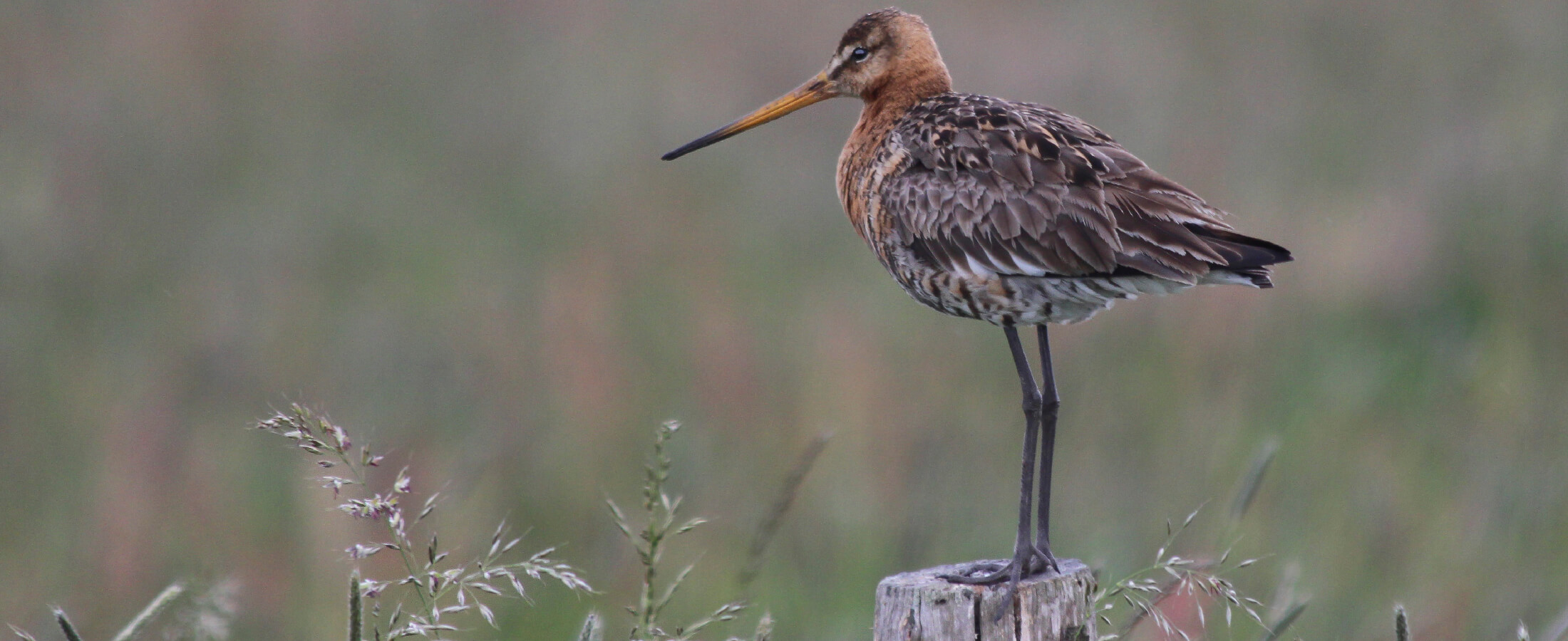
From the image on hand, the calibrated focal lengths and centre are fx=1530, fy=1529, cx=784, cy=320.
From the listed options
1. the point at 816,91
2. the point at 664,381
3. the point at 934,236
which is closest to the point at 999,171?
the point at 934,236

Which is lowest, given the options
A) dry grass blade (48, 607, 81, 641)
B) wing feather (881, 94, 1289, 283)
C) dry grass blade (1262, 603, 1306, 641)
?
dry grass blade (1262, 603, 1306, 641)

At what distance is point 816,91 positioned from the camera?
5590 millimetres

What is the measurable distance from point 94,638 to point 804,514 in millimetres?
2864

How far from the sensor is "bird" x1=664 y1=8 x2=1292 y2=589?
4.11 m

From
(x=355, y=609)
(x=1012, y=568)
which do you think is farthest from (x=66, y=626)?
(x=1012, y=568)

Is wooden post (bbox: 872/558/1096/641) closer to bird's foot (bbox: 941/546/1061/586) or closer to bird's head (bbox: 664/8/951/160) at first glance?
bird's foot (bbox: 941/546/1061/586)

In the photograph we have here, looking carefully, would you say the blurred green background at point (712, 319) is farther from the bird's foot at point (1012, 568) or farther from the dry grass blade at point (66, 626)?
the dry grass blade at point (66, 626)

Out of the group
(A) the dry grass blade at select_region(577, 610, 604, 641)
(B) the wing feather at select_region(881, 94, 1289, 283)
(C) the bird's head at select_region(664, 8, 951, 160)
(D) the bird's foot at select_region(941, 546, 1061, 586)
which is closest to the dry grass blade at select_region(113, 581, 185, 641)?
(A) the dry grass blade at select_region(577, 610, 604, 641)

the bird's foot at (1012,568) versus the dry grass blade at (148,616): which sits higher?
the dry grass blade at (148,616)

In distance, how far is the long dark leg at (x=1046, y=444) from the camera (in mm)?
4371

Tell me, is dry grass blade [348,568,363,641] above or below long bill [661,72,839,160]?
below

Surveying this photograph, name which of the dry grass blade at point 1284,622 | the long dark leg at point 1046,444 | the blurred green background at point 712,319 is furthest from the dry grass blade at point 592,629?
the blurred green background at point 712,319

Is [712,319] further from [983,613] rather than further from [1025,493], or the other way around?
[983,613]

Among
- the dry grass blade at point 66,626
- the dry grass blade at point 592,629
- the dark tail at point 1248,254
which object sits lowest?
the dry grass blade at point 592,629
